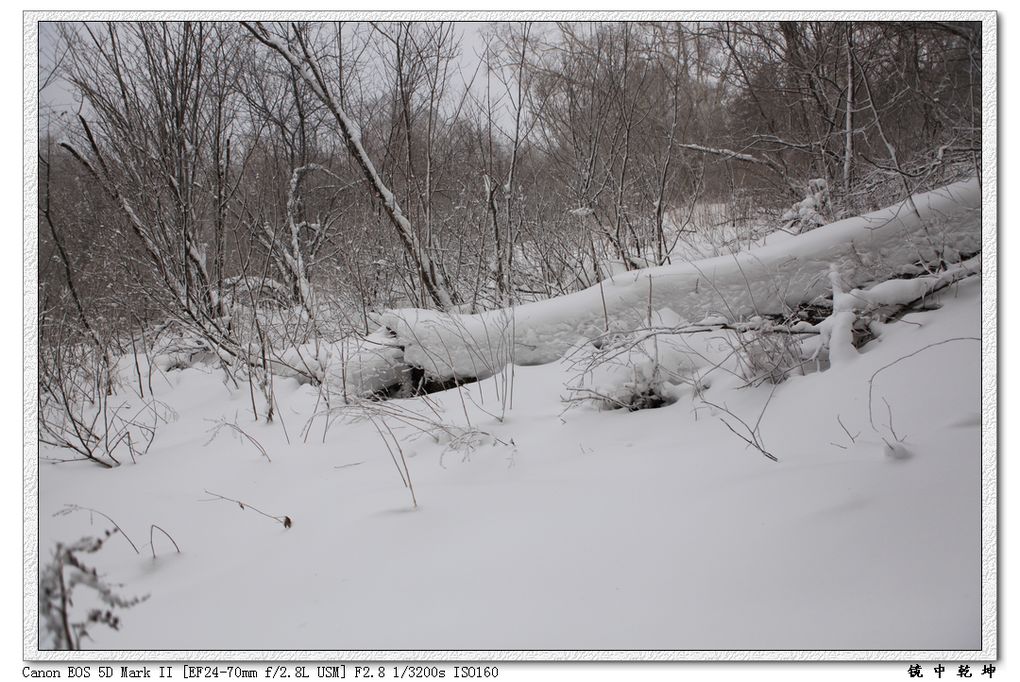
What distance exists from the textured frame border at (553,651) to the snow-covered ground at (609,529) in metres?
0.03

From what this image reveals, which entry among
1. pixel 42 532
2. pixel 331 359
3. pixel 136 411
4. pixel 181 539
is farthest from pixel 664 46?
pixel 136 411

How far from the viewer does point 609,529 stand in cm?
130

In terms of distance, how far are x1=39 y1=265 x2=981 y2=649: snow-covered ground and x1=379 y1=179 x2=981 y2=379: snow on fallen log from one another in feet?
0.98

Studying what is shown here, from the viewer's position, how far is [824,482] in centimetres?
128

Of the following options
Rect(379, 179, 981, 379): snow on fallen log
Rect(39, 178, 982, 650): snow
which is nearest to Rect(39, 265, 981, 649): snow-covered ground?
Rect(39, 178, 982, 650): snow

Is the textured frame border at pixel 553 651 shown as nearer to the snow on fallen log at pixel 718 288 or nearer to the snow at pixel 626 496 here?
the snow at pixel 626 496

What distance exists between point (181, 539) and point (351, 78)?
2432 millimetres

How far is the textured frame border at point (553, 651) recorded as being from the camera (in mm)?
1104

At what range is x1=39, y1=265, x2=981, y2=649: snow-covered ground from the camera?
3.54 feet

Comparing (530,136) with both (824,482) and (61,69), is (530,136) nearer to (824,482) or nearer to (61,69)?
(61,69)

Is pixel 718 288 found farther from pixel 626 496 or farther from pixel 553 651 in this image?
pixel 553 651

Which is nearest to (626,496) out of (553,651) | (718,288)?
(553,651)

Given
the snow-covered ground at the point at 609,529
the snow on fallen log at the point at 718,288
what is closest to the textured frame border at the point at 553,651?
the snow-covered ground at the point at 609,529

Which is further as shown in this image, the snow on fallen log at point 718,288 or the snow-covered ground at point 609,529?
the snow on fallen log at point 718,288
